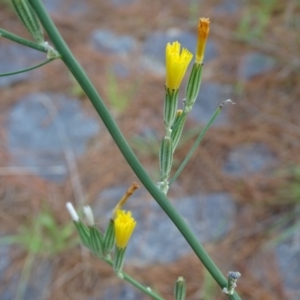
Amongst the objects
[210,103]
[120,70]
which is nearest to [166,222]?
[210,103]

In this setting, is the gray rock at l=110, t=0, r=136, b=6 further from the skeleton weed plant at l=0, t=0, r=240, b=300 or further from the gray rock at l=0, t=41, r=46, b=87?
the skeleton weed plant at l=0, t=0, r=240, b=300

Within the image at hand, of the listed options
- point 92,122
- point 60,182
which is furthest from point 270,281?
point 92,122

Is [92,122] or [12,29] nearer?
[92,122]

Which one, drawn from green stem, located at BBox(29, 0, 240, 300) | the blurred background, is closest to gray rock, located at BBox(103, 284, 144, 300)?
the blurred background

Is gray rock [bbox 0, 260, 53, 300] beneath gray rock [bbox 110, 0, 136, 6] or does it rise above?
beneath

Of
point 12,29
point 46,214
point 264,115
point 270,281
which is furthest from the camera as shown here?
point 12,29

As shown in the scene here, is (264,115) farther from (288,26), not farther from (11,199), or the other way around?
(11,199)

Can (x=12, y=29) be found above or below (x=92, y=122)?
above
